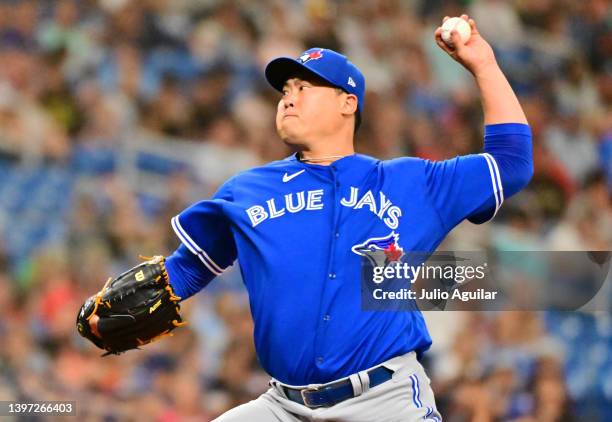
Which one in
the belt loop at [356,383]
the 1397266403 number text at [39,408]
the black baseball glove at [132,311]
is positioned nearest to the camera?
the belt loop at [356,383]

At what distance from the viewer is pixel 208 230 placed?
12.1 ft

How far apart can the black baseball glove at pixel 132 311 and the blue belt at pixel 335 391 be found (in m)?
0.63

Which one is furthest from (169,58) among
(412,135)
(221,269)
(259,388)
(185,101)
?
(221,269)

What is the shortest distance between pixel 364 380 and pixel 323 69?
3.79ft

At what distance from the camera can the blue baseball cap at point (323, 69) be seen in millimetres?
3678

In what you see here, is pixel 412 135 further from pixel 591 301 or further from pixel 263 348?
pixel 263 348

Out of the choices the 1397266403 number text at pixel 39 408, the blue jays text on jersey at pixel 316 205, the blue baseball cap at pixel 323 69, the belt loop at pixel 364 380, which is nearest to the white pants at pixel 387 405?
the belt loop at pixel 364 380

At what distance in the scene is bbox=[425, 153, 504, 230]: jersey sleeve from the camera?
3414mm

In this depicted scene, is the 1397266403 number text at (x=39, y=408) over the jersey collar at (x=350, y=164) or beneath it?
beneath

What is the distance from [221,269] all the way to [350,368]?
74 cm

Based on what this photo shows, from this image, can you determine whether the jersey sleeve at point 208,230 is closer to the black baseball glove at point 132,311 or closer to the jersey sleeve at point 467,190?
the black baseball glove at point 132,311

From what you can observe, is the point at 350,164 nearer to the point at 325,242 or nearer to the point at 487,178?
the point at 325,242

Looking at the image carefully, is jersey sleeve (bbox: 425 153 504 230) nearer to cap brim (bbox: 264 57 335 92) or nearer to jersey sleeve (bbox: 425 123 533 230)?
jersey sleeve (bbox: 425 123 533 230)

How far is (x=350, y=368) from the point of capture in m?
3.27
